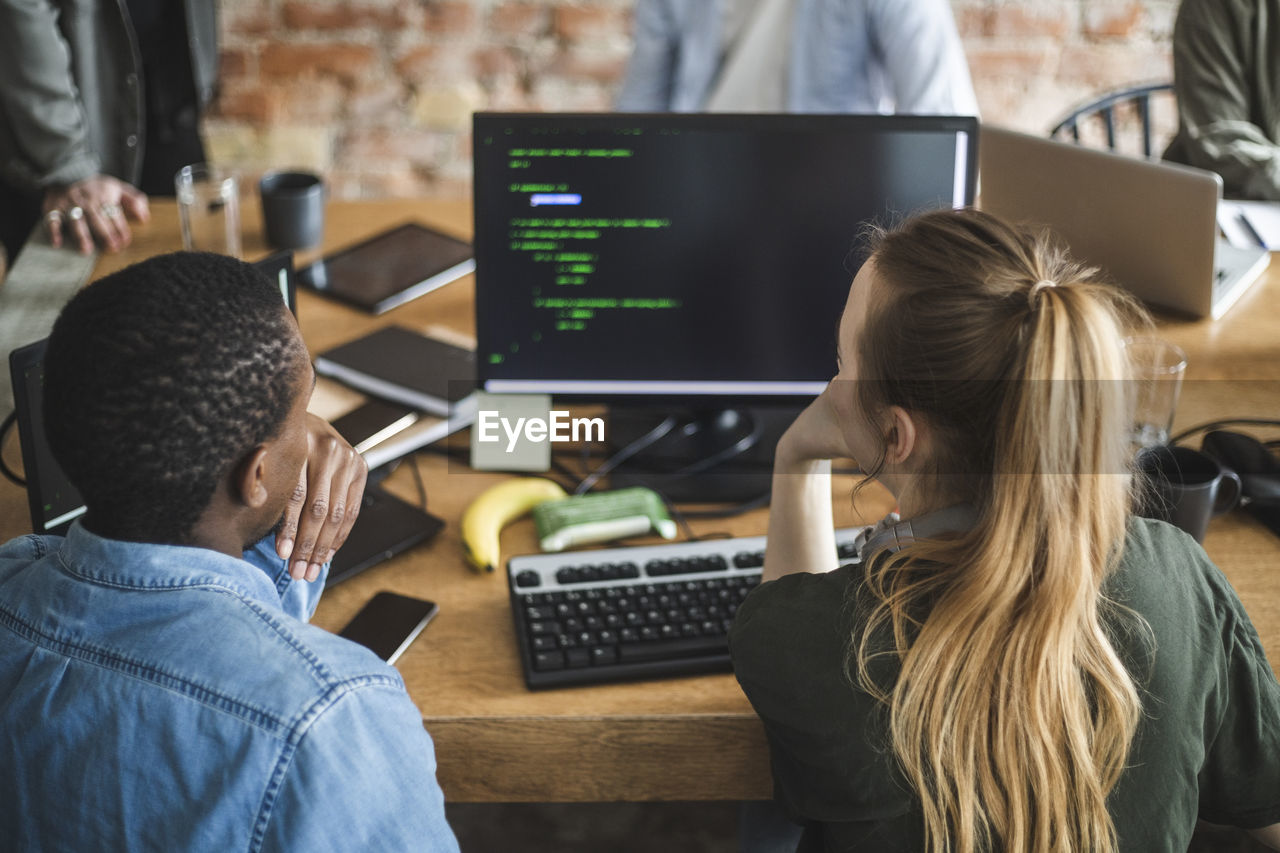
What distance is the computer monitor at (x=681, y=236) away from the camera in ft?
4.20

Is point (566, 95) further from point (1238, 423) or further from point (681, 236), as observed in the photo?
point (1238, 423)

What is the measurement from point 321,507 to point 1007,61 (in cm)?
246

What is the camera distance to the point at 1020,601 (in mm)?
859

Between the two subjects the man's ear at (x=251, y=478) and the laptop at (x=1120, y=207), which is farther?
the laptop at (x=1120, y=207)

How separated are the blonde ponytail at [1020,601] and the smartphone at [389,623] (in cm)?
45

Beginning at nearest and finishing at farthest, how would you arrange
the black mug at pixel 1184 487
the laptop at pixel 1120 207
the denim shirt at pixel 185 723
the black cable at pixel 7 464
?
the denim shirt at pixel 185 723 < the black mug at pixel 1184 487 < the black cable at pixel 7 464 < the laptop at pixel 1120 207

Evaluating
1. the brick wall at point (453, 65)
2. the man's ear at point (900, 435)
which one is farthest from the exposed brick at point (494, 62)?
the man's ear at point (900, 435)

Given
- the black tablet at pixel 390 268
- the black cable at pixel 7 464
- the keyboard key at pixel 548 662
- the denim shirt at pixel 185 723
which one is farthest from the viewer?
the black tablet at pixel 390 268

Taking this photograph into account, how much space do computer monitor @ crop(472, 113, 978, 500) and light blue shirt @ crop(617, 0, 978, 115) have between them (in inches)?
28.3

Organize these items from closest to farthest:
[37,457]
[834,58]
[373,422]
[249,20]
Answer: [37,457]
[373,422]
[834,58]
[249,20]

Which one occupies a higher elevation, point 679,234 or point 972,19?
point 972,19

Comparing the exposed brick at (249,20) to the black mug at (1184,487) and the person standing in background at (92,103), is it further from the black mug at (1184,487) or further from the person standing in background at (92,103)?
the black mug at (1184,487)

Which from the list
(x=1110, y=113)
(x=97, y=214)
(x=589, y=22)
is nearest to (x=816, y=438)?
(x=97, y=214)

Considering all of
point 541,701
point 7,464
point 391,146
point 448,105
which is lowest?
point 541,701
